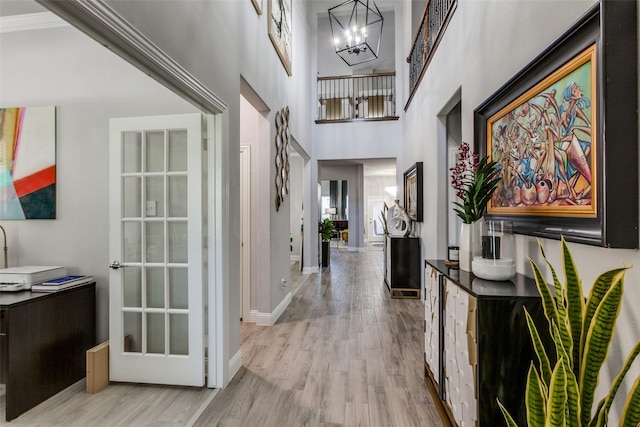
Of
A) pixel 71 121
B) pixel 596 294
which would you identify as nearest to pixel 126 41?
pixel 71 121

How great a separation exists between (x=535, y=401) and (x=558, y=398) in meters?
0.19

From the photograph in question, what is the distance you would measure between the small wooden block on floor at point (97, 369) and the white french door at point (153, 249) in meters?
0.04

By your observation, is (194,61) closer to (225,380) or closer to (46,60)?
(46,60)

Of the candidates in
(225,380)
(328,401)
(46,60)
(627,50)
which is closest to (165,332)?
(225,380)

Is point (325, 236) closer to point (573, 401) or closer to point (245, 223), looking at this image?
point (245, 223)

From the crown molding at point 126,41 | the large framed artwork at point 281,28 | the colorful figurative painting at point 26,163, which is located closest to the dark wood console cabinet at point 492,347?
the crown molding at point 126,41

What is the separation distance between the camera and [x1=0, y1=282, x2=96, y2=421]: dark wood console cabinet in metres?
1.88

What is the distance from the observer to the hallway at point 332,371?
1.89m

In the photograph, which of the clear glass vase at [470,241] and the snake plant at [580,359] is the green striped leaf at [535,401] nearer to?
the snake plant at [580,359]

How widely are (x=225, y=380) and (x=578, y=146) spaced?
249cm

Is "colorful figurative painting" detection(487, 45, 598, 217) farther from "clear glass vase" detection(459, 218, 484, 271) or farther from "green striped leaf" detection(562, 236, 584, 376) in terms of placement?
"green striped leaf" detection(562, 236, 584, 376)

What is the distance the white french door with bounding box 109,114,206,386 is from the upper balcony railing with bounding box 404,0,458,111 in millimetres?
2693

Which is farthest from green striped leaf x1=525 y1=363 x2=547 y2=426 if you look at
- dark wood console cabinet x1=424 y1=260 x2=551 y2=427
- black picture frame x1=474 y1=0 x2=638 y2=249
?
black picture frame x1=474 y1=0 x2=638 y2=249

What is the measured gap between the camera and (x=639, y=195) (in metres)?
0.94
